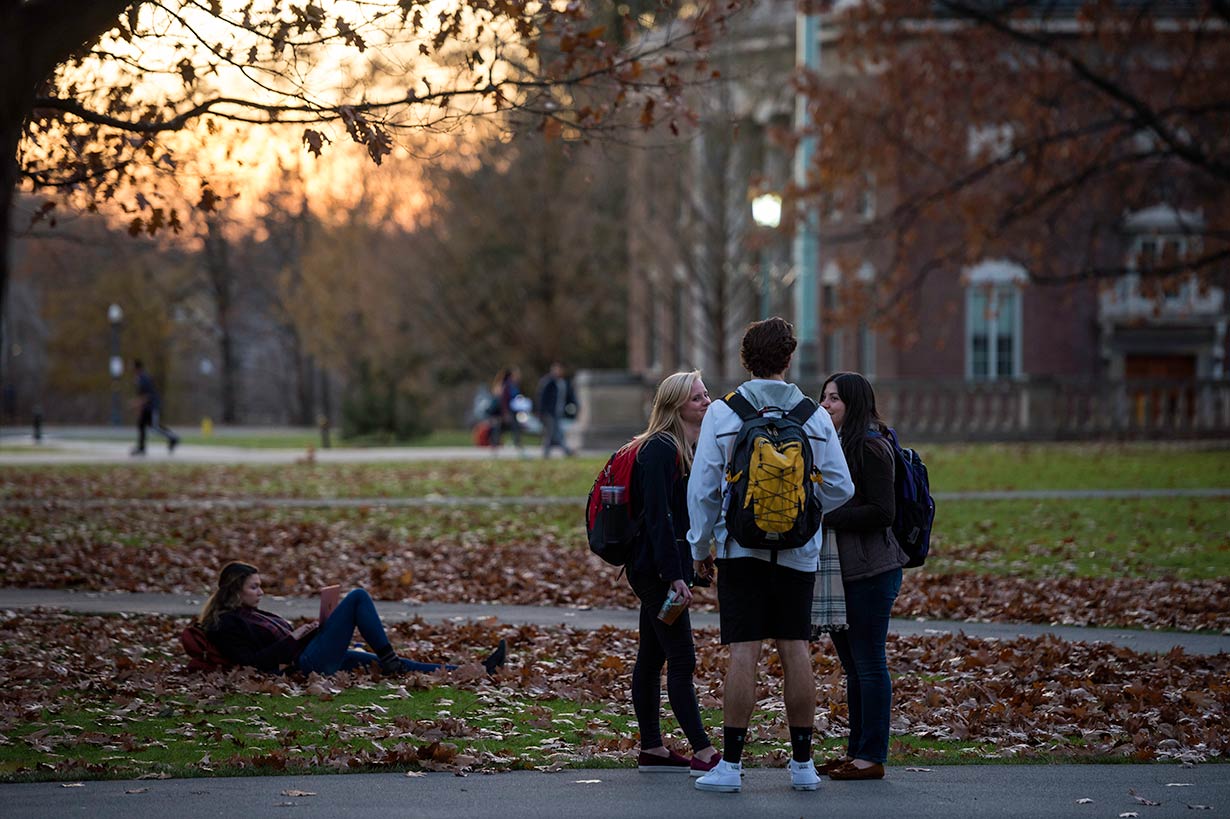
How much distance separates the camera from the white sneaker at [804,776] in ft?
22.5

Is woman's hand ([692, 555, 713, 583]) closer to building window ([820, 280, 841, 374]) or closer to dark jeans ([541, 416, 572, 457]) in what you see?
dark jeans ([541, 416, 572, 457])

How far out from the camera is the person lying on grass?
9.38 metres

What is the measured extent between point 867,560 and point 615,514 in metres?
1.14

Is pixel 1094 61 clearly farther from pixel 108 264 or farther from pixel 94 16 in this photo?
pixel 108 264

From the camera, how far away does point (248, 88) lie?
43.9 ft

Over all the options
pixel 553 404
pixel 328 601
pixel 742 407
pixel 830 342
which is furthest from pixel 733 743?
pixel 830 342

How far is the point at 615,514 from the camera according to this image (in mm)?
7066

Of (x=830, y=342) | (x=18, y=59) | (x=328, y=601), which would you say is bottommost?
(x=328, y=601)

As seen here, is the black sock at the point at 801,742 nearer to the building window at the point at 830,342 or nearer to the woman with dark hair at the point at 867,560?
the woman with dark hair at the point at 867,560

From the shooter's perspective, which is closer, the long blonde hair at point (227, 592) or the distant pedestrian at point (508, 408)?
the long blonde hair at point (227, 592)

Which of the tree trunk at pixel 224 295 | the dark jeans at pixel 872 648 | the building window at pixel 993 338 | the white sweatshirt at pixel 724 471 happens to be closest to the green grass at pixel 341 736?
the dark jeans at pixel 872 648

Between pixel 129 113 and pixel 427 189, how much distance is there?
33488 mm

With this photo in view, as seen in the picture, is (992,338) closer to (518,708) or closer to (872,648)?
(518,708)

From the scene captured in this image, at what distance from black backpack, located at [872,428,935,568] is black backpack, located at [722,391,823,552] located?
67 centimetres
